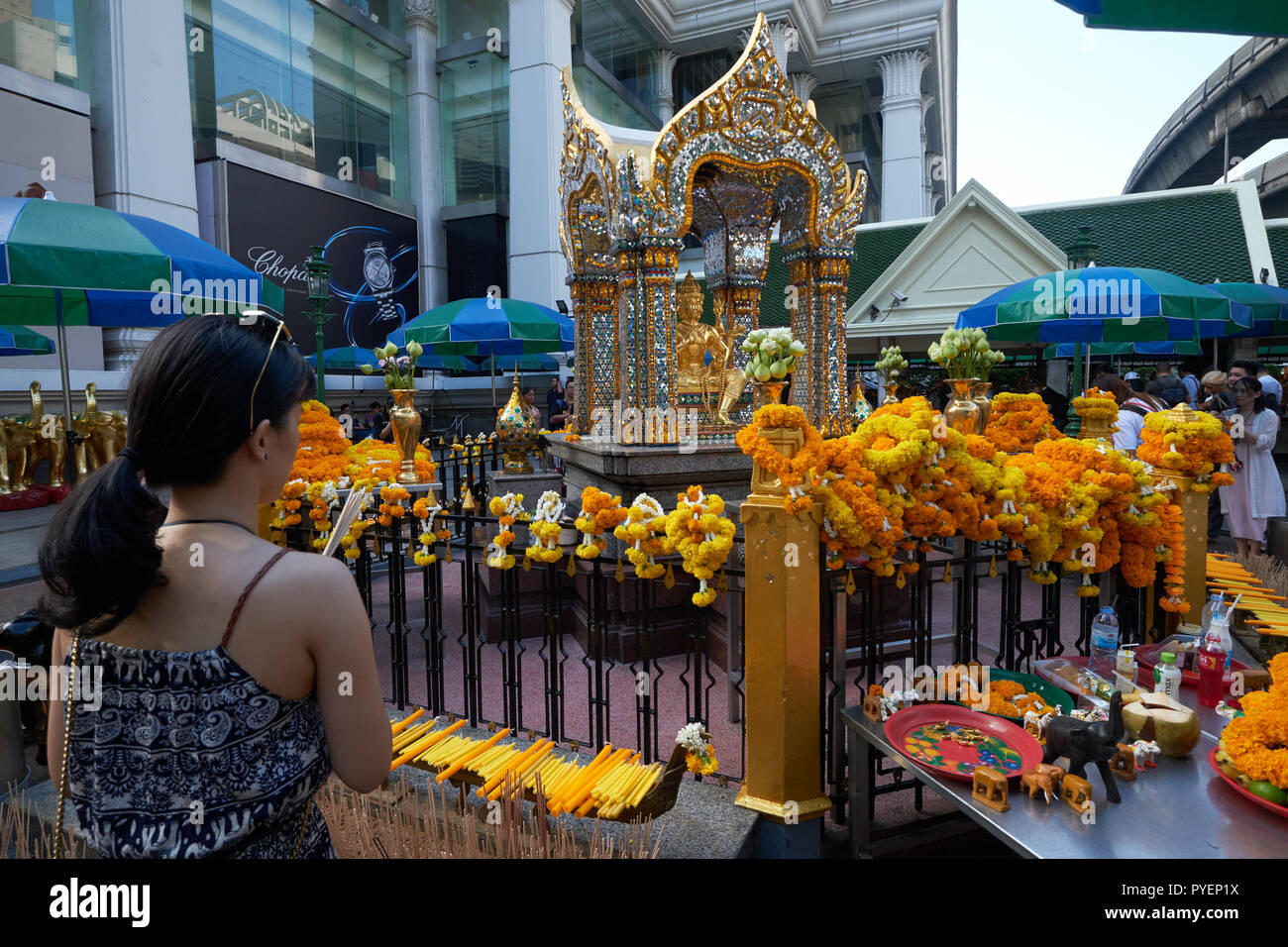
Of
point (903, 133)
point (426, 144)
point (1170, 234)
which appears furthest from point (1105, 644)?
point (903, 133)

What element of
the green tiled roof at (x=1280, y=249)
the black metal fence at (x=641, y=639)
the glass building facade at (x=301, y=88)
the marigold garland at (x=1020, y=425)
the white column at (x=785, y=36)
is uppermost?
the white column at (x=785, y=36)

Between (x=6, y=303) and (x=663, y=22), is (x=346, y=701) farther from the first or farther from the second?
(x=663, y=22)

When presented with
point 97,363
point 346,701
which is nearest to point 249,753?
point 346,701

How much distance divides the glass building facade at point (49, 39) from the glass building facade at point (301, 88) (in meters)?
3.17

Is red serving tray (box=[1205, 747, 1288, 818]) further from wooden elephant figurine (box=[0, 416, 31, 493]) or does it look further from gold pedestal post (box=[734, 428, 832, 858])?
wooden elephant figurine (box=[0, 416, 31, 493])

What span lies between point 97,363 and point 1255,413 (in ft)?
52.9

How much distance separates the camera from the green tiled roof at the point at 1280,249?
14.8 metres

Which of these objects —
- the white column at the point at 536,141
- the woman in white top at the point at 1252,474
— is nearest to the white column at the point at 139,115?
the white column at the point at 536,141

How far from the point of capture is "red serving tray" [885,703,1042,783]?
2473mm

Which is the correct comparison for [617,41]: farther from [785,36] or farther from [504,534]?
[504,534]

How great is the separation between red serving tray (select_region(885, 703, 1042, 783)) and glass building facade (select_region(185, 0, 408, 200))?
18.4 m

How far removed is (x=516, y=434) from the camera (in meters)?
8.83

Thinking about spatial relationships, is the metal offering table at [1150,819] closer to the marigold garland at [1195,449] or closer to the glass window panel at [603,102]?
the marigold garland at [1195,449]

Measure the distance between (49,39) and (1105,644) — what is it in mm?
16731
